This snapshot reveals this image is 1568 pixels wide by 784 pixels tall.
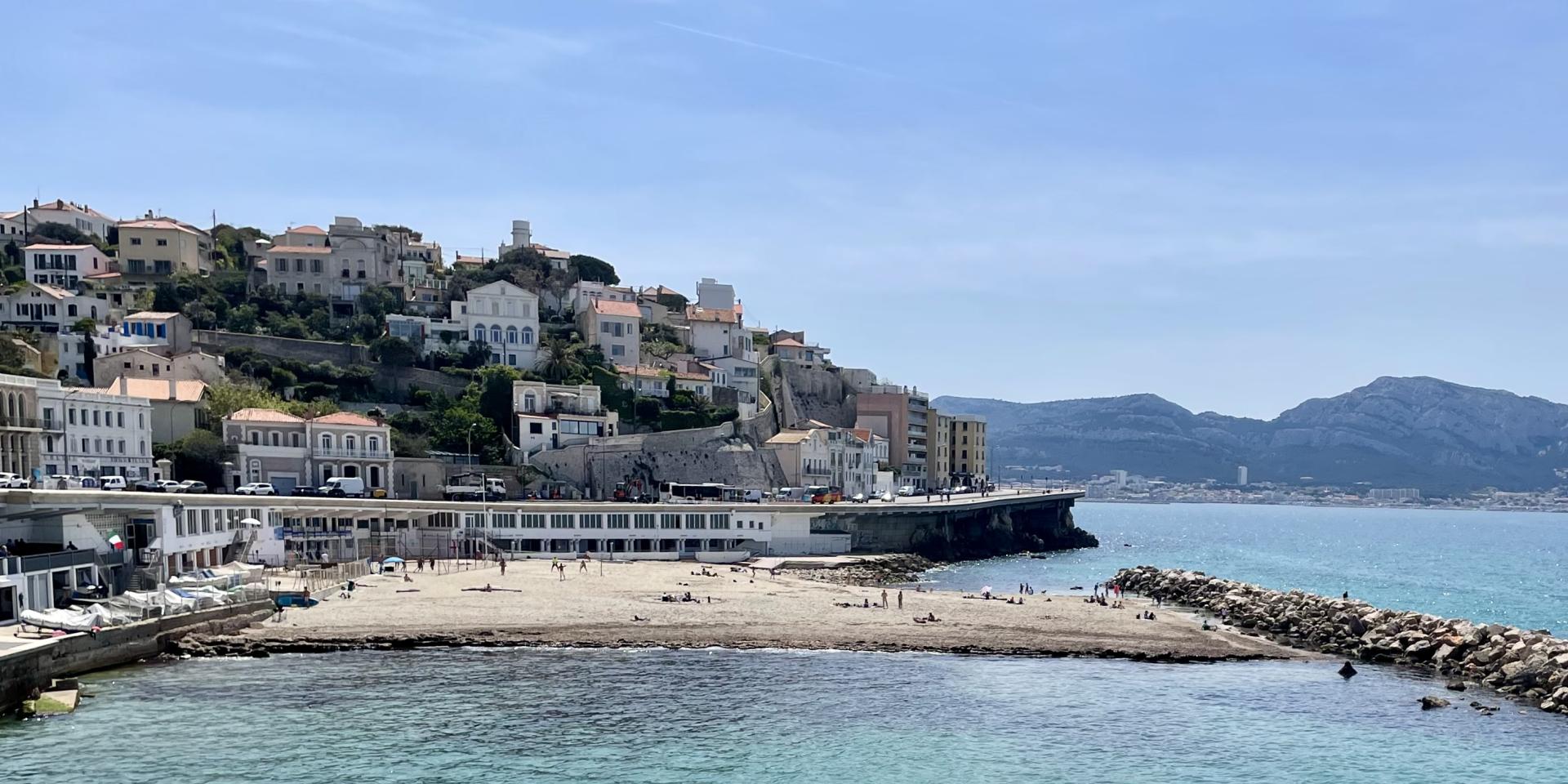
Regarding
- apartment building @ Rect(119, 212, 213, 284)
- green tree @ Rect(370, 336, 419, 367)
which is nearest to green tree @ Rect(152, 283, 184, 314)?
apartment building @ Rect(119, 212, 213, 284)

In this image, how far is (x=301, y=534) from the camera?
205ft

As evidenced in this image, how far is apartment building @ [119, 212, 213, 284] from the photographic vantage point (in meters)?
107

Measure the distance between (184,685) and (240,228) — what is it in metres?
101

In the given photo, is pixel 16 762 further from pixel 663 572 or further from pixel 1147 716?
pixel 663 572

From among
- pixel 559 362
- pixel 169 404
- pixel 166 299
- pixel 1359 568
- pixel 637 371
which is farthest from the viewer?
pixel 1359 568

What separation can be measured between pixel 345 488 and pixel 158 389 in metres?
16.9

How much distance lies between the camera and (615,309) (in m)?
108

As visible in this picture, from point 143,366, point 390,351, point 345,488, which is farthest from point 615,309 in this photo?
point 345,488

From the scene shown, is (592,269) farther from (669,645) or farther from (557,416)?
(669,645)

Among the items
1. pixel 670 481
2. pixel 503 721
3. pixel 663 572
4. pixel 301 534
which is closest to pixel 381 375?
pixel 670 481

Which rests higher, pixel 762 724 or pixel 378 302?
pixel 378 302

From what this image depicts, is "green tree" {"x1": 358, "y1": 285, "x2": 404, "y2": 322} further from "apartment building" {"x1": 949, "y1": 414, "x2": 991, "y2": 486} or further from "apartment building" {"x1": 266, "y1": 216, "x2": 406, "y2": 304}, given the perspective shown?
"apartment building" {"x1": 949, "y1": 414, "x2": 991, "y2": 486}

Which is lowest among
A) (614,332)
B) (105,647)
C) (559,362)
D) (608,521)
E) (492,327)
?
(105,647)

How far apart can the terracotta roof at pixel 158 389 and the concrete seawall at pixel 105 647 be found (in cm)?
3567
